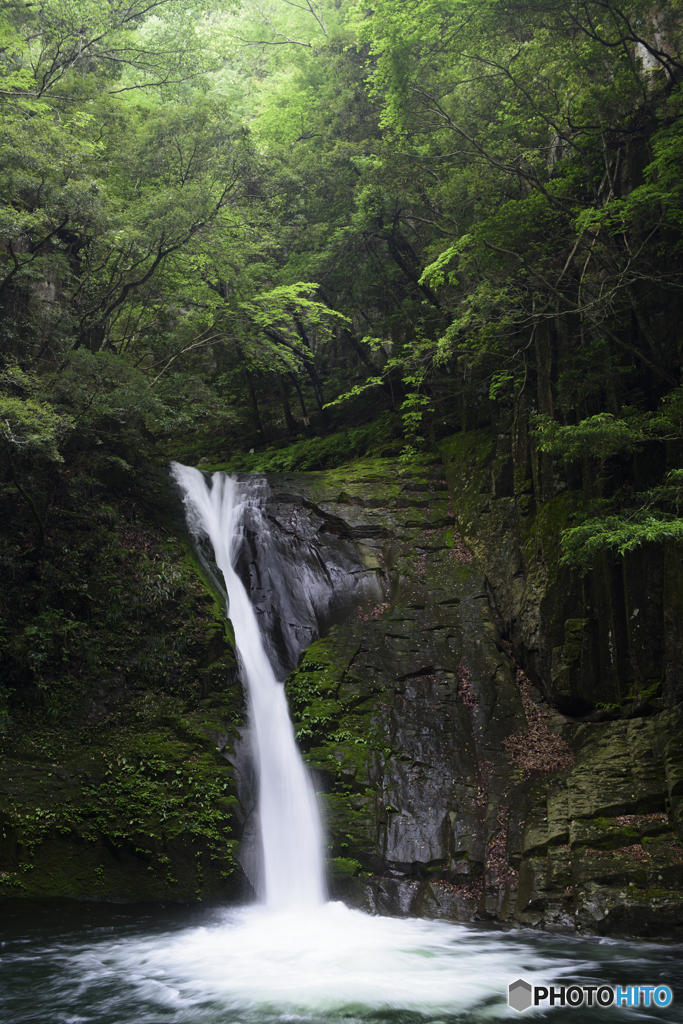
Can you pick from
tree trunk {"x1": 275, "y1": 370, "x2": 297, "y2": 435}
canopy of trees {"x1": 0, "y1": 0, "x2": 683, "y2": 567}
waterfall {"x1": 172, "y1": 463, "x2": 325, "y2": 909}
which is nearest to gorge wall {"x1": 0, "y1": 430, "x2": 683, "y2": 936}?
waterfall {"x1": 172, "y1": 463, "x2": 325, "y2": 909}

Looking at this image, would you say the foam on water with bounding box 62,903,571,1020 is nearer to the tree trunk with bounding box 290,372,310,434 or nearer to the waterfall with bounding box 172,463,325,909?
the waterfall with bounding box 172,463,325,909

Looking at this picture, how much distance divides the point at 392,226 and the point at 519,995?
16.3 metres

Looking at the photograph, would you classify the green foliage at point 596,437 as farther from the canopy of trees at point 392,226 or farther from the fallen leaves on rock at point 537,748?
the fallen leaves on rock at point 537,748

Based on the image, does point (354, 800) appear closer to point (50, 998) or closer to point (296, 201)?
point (50, 998)

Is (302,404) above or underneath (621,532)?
above

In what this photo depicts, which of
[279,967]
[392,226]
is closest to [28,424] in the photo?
[279,967]

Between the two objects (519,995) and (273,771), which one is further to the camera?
(273,771)

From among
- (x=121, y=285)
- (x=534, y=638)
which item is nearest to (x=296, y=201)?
(x=121, y=285)

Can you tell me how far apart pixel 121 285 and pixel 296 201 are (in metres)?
6.90

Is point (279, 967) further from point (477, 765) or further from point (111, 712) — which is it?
point (111, 712)

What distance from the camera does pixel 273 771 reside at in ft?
29.9

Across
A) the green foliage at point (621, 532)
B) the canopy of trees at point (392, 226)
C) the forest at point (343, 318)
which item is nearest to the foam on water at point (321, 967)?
the forest at point (343, 318)

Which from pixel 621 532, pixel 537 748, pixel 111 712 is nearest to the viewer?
pixel 621 532

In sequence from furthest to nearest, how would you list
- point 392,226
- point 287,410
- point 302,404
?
point 302,404 < point 287,410 < point 392,226
